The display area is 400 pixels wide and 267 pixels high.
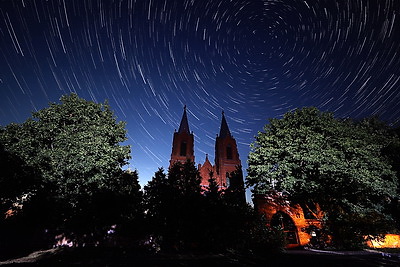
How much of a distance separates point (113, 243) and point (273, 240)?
12.8 metres

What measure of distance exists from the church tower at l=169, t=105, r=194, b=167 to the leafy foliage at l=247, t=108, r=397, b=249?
92.3 ft

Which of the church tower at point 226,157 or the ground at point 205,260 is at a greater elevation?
the church tower at point 226,157

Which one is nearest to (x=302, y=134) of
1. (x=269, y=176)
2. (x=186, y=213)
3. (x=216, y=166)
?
(x=269, y=176)

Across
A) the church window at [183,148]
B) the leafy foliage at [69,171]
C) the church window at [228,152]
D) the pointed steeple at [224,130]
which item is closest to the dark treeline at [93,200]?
the leafy foliage at [69,171]

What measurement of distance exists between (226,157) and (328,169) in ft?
107

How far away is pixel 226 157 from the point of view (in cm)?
4681

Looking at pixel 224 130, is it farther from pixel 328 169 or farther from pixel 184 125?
pixel 328 169

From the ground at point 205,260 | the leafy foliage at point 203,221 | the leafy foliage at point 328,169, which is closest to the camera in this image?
the ground at point 205,260

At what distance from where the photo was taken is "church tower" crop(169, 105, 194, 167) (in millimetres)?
44406

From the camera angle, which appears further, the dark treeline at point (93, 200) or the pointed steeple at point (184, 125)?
the pointed steeple at point (184, 125)

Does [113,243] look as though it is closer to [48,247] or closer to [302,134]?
[48,247]

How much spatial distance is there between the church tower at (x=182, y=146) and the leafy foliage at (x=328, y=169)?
2814 cm

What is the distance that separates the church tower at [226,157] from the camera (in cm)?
4381

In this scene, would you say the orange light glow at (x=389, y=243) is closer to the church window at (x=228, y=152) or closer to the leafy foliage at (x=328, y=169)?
the leafy foliage at (x=328, y=169)
